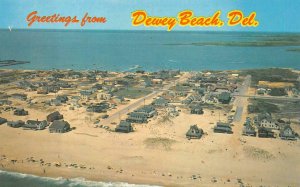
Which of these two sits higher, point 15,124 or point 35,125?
point 15,124

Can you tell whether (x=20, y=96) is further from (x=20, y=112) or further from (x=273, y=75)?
(x=273, y=75)

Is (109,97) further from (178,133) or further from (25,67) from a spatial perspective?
(25,67)

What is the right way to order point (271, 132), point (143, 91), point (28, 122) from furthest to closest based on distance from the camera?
point (143, 91), point (28, 122), point (271, 132)

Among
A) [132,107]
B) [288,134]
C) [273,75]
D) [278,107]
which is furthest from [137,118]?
[273,75]

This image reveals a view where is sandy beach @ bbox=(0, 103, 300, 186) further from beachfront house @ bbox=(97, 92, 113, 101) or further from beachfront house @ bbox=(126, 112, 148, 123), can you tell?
beachfront house @ bbox=(97, 92, 113, 101)

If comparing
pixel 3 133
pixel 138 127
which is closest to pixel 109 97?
pixel 138 127

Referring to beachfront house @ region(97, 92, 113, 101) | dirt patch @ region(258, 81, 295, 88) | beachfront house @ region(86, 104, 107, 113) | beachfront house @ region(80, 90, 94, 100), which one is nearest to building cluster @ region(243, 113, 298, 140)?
beachfront house @ region(86, 104, 107, 113)

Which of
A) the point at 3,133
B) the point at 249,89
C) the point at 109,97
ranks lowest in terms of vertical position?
the point at 3,133
